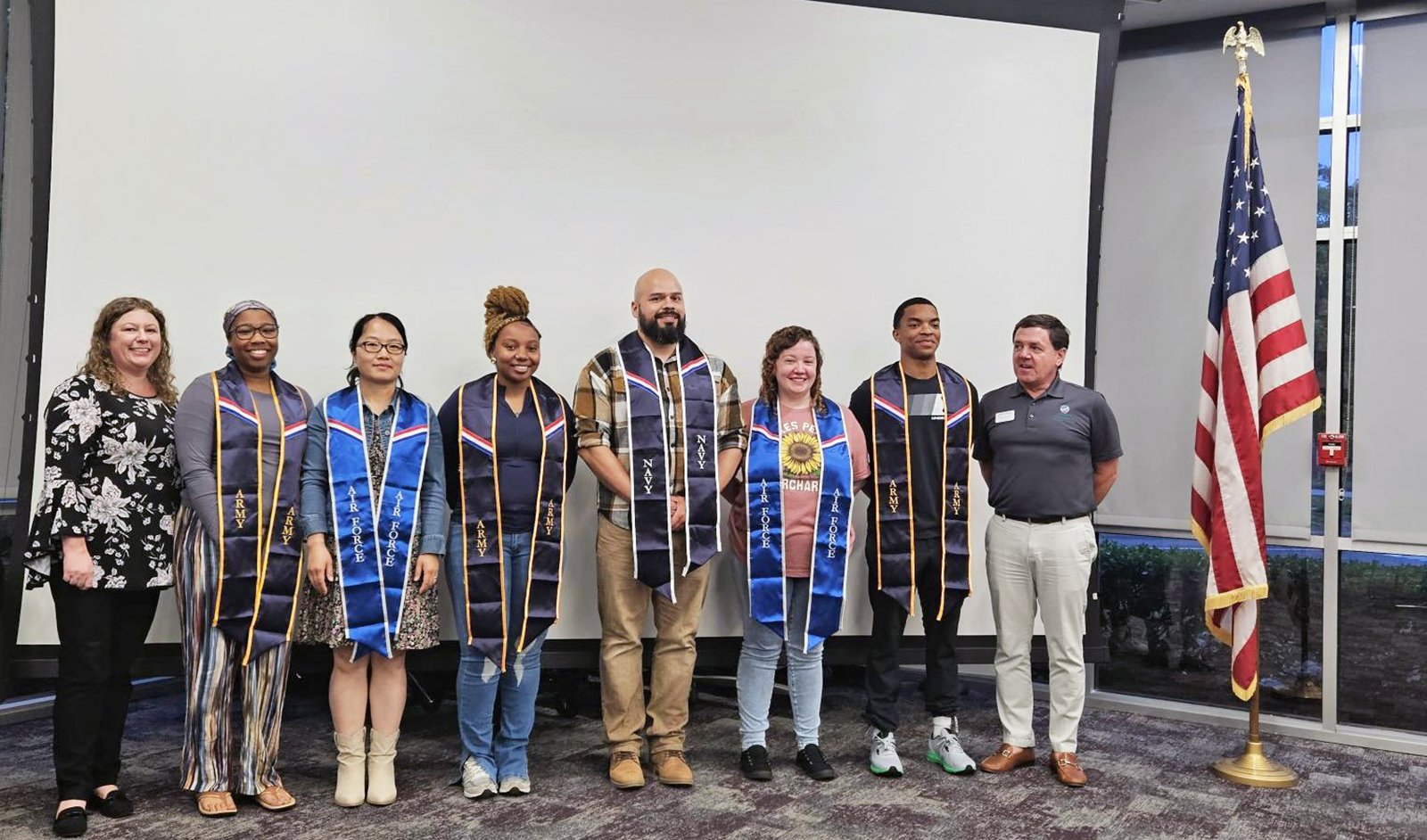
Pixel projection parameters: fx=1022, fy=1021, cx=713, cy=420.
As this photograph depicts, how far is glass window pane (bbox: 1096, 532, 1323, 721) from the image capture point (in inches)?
160

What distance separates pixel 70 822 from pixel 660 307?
2.07 metres

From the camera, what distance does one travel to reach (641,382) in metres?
3.12

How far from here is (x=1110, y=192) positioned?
177 inches

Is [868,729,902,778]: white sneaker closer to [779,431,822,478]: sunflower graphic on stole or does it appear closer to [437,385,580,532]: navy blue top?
[779,431,822,478]: sunflower graphic on stole

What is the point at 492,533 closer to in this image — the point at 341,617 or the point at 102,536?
the point at 341,617

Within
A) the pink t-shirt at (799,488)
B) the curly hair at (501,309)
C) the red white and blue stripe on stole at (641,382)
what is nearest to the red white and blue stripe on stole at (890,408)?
the pink t-shirt at (799,488)

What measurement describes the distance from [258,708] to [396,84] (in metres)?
2.04

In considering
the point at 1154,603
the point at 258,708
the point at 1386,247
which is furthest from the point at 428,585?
the point at 1386,247

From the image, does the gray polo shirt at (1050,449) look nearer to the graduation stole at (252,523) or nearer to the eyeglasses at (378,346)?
the eyeglasses at (378,346)

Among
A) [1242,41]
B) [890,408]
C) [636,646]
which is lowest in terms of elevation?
[636,646]

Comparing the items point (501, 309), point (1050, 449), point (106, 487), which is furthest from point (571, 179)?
point (1050, 449)

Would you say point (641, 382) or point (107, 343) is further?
point (641, 382)

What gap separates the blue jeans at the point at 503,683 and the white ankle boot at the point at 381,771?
0.21 m

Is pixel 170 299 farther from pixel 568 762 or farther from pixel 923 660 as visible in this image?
pixel 923 660
